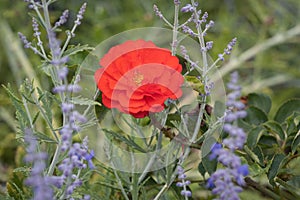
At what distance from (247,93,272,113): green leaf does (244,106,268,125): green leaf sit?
0.04 meters

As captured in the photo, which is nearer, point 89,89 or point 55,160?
point 55,160

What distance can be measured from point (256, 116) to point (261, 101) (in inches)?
1.9

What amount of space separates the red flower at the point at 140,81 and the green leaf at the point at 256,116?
21cm

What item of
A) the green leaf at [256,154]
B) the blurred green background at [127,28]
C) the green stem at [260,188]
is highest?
the blurred green background at [127,28]

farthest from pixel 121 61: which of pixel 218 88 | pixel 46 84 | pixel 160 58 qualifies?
pixel 46 84

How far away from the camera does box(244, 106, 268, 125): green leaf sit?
0.77m

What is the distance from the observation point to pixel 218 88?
84cm

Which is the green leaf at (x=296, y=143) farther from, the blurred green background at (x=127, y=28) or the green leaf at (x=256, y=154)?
the blurred green background at (x=127, y=28)

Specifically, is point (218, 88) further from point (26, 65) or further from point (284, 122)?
point (26, 65)

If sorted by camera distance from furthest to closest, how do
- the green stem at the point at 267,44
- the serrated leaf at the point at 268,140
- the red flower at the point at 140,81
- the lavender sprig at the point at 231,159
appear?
the green stem at the point at 267,44
the serrated leaf at the point at 268,140
the red flower at the point at 140,81
the lavender sprig at the point at 231,159

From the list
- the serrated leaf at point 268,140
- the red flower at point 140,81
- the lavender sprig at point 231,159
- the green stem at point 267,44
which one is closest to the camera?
the lavender sprig at point 231,159

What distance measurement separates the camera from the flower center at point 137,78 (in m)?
0.59

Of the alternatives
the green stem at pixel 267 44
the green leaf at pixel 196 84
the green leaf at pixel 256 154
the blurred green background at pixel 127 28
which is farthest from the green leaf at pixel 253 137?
the green stem at pixel 267 44

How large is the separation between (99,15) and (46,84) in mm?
244
